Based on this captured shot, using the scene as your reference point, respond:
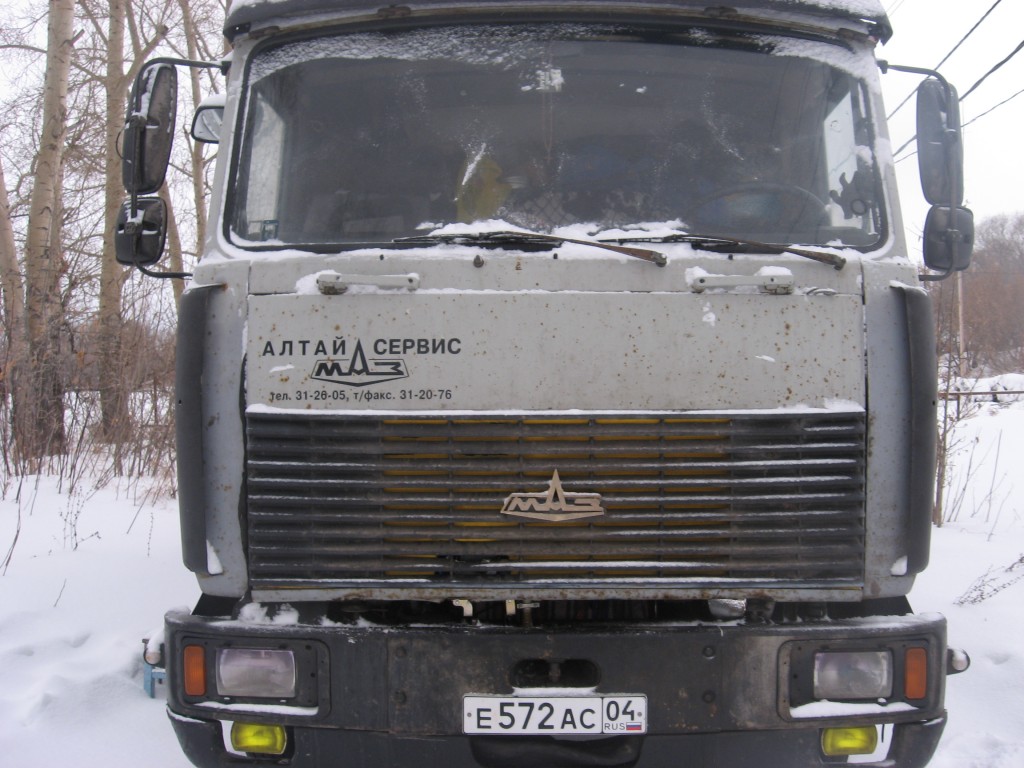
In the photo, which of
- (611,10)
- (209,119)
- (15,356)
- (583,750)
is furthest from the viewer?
(15,356)

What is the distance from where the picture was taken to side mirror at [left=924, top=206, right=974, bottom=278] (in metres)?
2.96

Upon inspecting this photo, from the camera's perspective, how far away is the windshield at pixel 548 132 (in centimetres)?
281

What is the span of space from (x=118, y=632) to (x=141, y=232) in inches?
83.8

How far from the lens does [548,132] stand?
2.87 meters

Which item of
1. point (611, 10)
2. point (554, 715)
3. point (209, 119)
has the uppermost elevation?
point (611, 10)

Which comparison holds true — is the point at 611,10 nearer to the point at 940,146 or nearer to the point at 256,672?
the point at 940,146

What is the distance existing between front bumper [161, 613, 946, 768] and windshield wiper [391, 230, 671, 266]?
1076 millimetres

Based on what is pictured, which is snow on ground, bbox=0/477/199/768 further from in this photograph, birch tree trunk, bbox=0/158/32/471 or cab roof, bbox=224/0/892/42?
cab roof, bbox=224/0/892/42

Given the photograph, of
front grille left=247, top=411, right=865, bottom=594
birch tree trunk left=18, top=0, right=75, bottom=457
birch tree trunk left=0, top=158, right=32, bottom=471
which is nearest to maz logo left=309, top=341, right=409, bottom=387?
front grille left=247, top=411, right=865, bottom=594

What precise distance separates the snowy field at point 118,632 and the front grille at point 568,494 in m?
1.41

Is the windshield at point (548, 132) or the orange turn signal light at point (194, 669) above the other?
the windshield at point (548, 132)

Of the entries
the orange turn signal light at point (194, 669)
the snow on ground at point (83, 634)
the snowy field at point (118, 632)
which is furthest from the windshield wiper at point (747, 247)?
the snow on ground at point (83, 634)

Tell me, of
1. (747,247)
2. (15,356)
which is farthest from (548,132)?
(15,356)

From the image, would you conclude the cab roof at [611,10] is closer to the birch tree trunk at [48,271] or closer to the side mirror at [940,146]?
the side mirror at [940,146]
